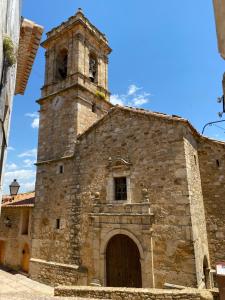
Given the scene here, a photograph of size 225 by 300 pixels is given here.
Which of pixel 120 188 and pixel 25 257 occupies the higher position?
pixel 120 188

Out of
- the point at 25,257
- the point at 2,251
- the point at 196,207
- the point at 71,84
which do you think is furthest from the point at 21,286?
the point at 71,84

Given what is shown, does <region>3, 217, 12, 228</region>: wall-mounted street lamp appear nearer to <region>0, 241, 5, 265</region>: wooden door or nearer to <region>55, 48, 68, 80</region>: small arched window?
<region>0, 241, 5, 265</region>: wooden door

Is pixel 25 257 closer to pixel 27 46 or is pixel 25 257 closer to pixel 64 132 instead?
pixel 64 132

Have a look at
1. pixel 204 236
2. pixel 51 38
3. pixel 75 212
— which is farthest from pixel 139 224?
pixel 51 38

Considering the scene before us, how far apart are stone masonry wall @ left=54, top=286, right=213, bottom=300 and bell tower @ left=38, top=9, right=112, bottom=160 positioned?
6198mm

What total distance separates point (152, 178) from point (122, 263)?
365 centimetres

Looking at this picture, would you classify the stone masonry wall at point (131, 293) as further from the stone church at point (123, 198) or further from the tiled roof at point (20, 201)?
the tiled roof at point (20, 201)

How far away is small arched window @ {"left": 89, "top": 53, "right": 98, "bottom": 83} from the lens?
45.4ft

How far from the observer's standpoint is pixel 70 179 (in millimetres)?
10891

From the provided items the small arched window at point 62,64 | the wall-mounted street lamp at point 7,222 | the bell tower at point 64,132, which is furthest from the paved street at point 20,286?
the small arched window at point 62,64

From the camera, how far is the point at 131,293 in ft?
21.6

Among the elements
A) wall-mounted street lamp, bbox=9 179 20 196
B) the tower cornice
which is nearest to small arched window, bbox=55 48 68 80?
the tower cornice

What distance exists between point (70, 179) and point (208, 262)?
6.88 m

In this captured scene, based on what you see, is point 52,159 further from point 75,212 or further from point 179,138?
point 179,138
